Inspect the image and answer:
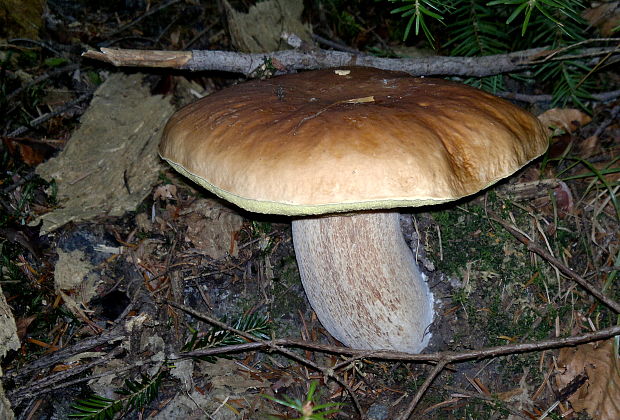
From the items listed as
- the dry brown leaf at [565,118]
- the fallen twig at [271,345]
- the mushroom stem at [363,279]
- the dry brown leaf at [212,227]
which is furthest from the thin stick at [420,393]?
the dry brown leaf at [565,118]

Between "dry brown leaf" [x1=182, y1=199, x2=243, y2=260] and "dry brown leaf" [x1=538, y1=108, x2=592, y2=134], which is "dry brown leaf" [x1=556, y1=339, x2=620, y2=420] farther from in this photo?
"dry brown leaf" [x1=182, y1=199, x2=243, y2=260]

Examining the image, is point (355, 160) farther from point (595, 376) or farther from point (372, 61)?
point (595, 376)

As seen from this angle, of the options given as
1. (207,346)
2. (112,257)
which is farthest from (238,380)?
(112,257)

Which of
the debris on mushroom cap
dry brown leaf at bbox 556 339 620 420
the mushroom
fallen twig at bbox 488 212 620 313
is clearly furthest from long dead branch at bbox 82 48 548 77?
dry brown leaf at bbox 556 339 620 420

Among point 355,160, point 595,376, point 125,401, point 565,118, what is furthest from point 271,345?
point 565,118

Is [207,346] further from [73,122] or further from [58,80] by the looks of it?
[58,80]
